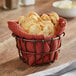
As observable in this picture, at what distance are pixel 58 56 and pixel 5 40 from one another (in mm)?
264

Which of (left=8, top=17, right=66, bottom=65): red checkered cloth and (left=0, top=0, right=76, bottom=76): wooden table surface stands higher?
(left=8, top=17, right=66, bottom=65): red checkered cloth

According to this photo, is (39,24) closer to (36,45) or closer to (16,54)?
(36,45)

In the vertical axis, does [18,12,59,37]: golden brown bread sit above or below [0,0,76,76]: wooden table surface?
above

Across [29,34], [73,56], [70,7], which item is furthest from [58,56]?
[70,7]

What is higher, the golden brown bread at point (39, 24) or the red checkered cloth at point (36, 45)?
the golden brown bread at point (39, 24)

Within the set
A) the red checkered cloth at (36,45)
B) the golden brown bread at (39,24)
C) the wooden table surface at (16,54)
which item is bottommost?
the wooden table surface at (16,54)

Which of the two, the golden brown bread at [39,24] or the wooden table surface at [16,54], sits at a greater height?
the golden brown bread at [39,24]

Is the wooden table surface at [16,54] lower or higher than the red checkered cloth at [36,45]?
lower

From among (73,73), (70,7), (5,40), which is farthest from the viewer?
(70,7)

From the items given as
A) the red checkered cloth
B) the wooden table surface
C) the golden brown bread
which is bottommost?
the wooden table surface

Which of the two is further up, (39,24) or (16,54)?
(39,24)

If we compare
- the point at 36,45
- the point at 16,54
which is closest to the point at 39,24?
the point at 36,45

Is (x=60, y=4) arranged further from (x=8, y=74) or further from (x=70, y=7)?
(x=8, y=74)

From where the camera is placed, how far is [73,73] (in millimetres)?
782
